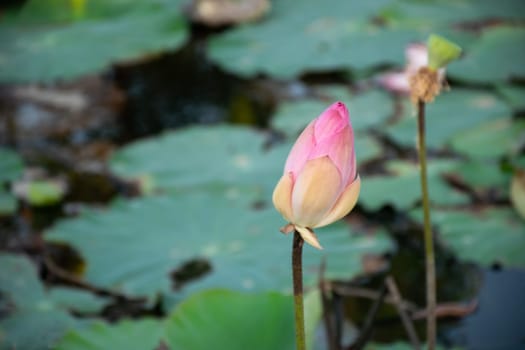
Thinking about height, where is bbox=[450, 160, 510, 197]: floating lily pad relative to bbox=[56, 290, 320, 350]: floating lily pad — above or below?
below

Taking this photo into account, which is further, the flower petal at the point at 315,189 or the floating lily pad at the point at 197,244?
the floating lily pad at the point at 197,244

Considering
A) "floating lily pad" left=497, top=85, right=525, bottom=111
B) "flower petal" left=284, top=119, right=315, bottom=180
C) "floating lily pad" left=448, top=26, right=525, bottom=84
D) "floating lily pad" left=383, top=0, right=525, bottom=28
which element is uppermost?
"flower petal" left=284, top=119, right=315, bottom=180

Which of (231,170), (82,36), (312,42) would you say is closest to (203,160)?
(231,170)

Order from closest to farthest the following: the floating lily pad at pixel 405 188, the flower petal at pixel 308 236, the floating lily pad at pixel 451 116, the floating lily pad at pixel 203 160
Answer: the flower petal at pixel 308 236 → the floating lily pad at pixel 405 188 → the floating lily pad at pixel 203 160 → the floating lily pad at pixel 451 116

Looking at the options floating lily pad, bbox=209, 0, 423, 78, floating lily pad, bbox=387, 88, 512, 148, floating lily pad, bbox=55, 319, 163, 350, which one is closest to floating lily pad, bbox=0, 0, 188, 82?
floating lily pad, bbox=209, 0, 423, 78

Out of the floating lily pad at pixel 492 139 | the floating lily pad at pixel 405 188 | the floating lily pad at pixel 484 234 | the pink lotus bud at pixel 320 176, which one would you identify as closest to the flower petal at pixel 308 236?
the pink lotus bud at pixel 320 176

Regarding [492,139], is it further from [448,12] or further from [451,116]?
[448,12]

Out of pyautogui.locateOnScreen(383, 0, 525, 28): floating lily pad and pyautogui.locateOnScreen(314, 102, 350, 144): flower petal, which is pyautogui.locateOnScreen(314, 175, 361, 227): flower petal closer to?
pyautogui.locateOnScreen(314, 102, 350, 144): flower petal

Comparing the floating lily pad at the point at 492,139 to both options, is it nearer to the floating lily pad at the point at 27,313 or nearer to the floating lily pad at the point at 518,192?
the floating lily pad at the point at 518,192
